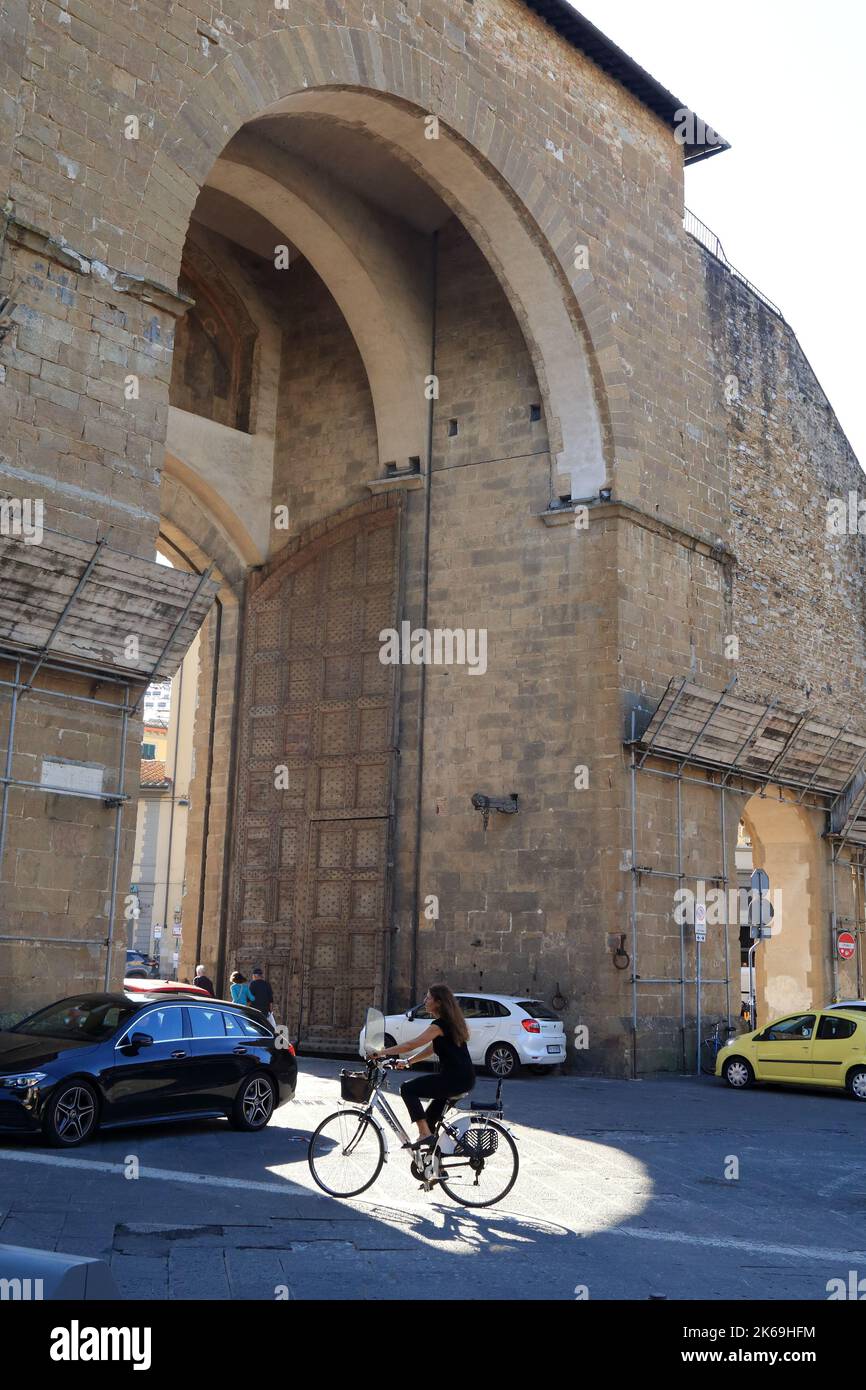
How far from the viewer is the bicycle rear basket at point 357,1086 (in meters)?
8.41

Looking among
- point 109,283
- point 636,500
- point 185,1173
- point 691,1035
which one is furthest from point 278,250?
point 185,1173

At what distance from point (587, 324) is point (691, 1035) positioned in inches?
408

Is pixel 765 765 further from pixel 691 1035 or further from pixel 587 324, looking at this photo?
pixel 587 324

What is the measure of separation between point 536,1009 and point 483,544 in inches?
280

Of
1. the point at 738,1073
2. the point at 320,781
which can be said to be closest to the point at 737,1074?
the point at 738,1073

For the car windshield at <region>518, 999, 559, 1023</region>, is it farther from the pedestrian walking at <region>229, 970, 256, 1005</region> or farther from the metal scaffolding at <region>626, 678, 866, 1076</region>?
the pedestrian walking at <region>229, 970, 256, 1005</region>

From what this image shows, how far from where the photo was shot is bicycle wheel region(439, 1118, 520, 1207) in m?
8.20

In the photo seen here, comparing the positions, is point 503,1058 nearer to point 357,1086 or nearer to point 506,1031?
point 506,1031

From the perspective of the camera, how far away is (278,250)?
21.6 metres

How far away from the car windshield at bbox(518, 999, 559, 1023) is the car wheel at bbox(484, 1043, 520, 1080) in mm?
501

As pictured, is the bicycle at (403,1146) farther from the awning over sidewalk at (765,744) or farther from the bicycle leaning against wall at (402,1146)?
the awning over sidewalk at (765,744)

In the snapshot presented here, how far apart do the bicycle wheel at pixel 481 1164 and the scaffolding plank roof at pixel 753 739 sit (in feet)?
35.5

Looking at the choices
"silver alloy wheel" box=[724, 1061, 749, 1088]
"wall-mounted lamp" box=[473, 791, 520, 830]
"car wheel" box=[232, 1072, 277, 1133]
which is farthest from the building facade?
"car wheel" box=[232, 1072, 277, 1133]

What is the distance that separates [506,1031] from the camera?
17172 millimetres
